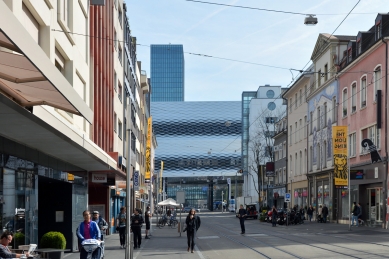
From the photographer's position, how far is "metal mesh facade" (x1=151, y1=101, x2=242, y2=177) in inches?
4904

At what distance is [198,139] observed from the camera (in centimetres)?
12506

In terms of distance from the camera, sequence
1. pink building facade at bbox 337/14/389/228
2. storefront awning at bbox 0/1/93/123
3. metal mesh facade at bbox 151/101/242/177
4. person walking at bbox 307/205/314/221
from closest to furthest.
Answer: storefront awning at bbox 0/1/93/123
pink building facade at bbox 337/14/389/228
person walking at bbox 307/205/314/221
metal mesh facade at bbox 151/101/242/177

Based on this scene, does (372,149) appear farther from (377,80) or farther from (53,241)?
(53,241)

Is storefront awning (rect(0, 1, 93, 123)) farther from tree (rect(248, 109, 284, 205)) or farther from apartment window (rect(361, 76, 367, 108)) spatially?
tree (rect(248, 109, 284, 205))

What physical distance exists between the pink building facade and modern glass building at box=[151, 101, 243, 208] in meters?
72.7

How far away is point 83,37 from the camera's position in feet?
84.9

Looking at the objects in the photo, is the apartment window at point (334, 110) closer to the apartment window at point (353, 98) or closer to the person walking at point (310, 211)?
the apartment window at point (353, 98)

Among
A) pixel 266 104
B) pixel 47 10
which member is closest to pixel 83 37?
pixel 47 10

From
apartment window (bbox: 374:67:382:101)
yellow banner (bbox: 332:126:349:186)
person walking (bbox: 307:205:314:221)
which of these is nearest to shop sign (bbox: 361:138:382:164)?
yellow banner (bbox: 332:126:349:186)

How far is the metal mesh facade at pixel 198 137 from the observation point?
409 ft

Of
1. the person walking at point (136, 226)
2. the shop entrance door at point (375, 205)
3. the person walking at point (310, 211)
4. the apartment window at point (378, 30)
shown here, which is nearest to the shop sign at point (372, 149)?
the shop entrance door at point (375, 205)

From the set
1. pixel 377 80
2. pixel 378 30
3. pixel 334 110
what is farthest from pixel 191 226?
pixel 334 110

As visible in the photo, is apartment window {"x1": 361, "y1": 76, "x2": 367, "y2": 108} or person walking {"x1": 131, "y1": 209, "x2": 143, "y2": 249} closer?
person walking {"x1": 131, "y1": 209, "x2": 143, "y2": 249}

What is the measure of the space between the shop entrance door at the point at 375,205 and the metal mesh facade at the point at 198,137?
77.9 meters
